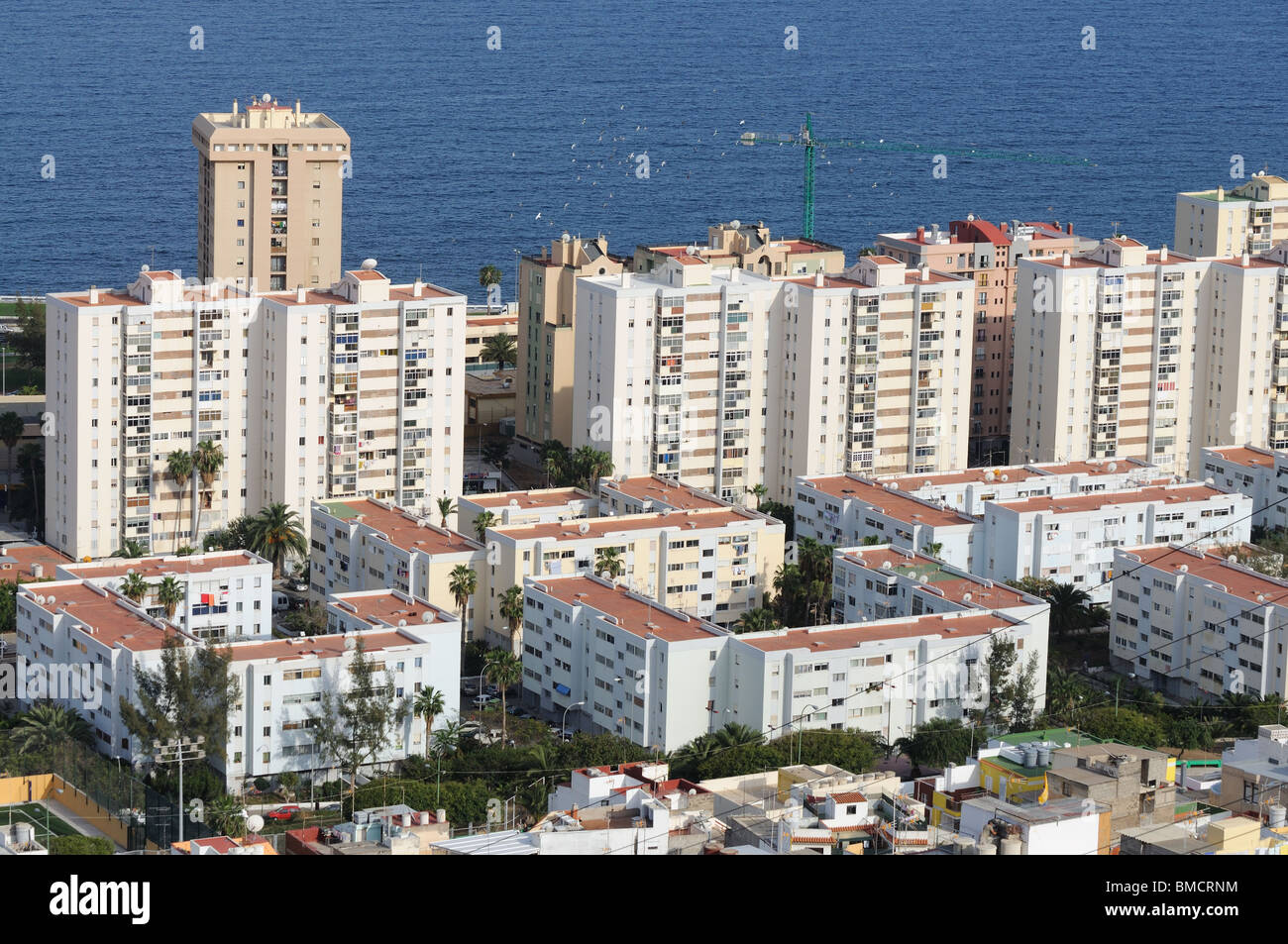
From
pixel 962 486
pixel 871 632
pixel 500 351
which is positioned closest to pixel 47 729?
pixel 871 632

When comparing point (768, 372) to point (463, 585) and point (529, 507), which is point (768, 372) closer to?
point (529, 507)

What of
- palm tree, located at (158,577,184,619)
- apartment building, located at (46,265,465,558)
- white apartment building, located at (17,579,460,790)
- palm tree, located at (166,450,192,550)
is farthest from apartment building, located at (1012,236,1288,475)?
palm tree, located at (158,577,184,619)

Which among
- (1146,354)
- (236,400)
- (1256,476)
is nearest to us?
(236,400)

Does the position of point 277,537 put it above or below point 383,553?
below

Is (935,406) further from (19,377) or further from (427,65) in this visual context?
(427,65)

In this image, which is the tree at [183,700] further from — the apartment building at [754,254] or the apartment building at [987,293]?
the apartment building at [987,293]

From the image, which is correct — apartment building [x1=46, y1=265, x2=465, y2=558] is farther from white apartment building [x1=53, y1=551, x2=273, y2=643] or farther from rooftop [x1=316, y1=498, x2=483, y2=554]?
white apartment building [x1=53, y1=551, x2=273, y2=643]
